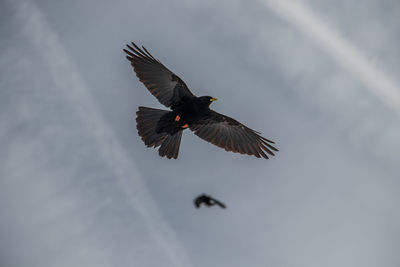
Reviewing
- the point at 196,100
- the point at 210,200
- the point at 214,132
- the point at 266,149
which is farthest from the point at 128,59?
the point at 210,200

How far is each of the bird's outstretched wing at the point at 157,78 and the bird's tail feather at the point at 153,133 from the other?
0.73 metres

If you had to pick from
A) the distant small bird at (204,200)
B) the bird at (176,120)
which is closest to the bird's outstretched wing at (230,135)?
the bird at (176,120)

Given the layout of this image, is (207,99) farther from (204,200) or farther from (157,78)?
(204,200)

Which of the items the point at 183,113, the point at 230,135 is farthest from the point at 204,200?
the point at 230,135

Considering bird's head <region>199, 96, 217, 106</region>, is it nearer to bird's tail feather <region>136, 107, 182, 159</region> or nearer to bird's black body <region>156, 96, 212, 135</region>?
bird's black body <region>156, 96, 212, 135</region>

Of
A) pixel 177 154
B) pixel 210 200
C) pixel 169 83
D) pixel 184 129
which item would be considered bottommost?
pixel 210 200

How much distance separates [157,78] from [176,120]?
2037 mm

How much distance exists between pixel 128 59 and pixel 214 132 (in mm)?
4878

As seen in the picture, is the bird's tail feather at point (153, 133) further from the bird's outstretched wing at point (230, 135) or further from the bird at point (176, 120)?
the bird's outstretched wing at point (230, 135)

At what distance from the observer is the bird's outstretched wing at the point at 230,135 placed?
62.2 feet

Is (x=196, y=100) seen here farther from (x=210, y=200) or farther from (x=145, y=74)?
(x=210, y=200)

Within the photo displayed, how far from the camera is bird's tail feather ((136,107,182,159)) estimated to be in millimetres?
17906

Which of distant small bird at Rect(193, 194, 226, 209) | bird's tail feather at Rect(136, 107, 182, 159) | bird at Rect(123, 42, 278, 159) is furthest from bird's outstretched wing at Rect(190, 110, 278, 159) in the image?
distant small bird at Rect(193, 194, 226, 209)

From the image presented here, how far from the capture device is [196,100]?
17.9m
